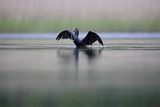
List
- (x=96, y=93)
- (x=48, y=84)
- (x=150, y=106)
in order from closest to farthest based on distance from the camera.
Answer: (x=150, y=106) → (x=96, y=93) → (x=48, y=84)

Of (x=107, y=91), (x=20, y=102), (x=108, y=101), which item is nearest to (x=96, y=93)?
(x=107, y=91)

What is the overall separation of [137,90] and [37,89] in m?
0.63

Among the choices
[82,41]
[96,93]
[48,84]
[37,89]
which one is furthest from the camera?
[82,41]

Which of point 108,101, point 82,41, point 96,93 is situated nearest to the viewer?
point 108,101

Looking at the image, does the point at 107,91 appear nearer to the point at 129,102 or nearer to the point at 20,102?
the point at 129,102

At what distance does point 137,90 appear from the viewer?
3271mm

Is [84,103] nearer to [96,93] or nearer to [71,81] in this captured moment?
[96,93]

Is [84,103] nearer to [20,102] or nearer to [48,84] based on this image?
[20,102]

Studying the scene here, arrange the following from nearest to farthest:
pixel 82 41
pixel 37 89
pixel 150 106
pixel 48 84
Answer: pixel 150 106
pixel 37 89
pixel 48 84
pixel 82 41

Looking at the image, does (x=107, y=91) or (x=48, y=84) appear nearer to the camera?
(x=107, y=91)

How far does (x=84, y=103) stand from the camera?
2680 mm

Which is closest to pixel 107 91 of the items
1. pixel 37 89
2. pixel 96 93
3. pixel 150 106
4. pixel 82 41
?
pixel 96 93

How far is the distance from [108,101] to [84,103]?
0.14 m

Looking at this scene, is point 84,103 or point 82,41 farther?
point 82,41
